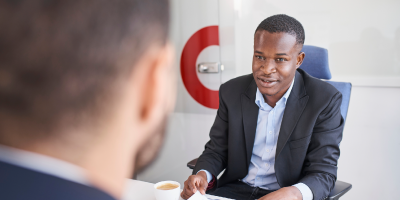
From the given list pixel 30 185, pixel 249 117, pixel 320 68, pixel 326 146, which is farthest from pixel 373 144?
pixel 30 185

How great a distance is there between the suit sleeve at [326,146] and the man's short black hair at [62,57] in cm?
93

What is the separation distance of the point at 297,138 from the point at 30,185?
1.02 metres

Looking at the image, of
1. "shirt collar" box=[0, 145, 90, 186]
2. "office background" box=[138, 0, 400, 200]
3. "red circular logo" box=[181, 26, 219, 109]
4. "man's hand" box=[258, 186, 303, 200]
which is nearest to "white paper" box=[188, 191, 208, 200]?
"man's hand" box=[258, 186, 303, 200]

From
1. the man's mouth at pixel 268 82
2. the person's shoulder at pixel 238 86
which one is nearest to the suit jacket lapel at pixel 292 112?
the man's mouth at pixel 268 82

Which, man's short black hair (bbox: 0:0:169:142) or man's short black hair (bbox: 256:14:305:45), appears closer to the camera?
man's short black hair (bbox: 0:0:169:142)

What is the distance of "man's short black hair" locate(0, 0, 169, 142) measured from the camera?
7.9 inches

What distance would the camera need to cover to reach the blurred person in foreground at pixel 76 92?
20 cm

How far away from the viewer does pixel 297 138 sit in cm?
109

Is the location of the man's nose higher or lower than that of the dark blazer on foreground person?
higher

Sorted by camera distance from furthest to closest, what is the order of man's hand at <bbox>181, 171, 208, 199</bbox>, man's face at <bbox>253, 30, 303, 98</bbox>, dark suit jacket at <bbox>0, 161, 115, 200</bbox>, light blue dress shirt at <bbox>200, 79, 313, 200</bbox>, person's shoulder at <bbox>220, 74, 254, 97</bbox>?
person's shoulder at <bbox>220, 74, 254, 97</bbox>, light blue dress shirt at <bbox>200, 79, 313, 200</bbox>, man's face at <bbox>253, 30, 303, 98</bbox>, man's hand at <bbox>181, 171, 208, 199</bbox>, dark suit jacket at <bbox>0, 161, 115, 200</bbox>

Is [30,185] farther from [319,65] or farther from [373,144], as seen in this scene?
[373,144]

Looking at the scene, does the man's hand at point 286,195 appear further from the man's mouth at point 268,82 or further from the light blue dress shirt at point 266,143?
the man's mouth at point 268,82

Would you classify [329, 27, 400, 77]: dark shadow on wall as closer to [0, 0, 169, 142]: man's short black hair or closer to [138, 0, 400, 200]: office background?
[138, 0, 400, 200]: office background

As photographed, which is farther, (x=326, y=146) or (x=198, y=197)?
(x=326, y=146)
